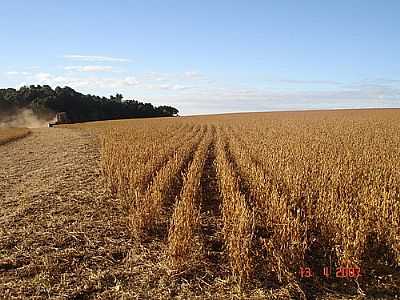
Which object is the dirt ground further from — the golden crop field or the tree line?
the tree line

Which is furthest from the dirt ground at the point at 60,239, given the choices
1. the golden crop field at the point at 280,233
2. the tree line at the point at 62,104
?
the tree line at the point at 62,104

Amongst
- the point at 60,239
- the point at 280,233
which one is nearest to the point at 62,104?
the point at 60,239

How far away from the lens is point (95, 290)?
180 inches

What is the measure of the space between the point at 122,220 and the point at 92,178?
14.3 feet

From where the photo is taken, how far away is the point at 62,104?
6397 centimetres

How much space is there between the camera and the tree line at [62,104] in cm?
6234

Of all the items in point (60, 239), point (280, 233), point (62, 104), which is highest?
point (62, 104)

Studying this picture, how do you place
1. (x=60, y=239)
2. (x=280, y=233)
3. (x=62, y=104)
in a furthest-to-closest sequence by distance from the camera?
1. (x=62, y=104)
2. (x=60, y=239)
3. (x=280, y=233)

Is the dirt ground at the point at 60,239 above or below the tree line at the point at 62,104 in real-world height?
below

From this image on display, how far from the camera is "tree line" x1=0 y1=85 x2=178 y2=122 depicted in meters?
62.3

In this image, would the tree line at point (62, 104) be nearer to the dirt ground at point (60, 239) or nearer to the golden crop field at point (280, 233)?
the dirt ground at point (60, 239)

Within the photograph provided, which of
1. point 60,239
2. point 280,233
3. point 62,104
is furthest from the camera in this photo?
point 62,104

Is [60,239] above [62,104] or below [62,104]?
below

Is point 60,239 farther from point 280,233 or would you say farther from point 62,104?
point 62,104
